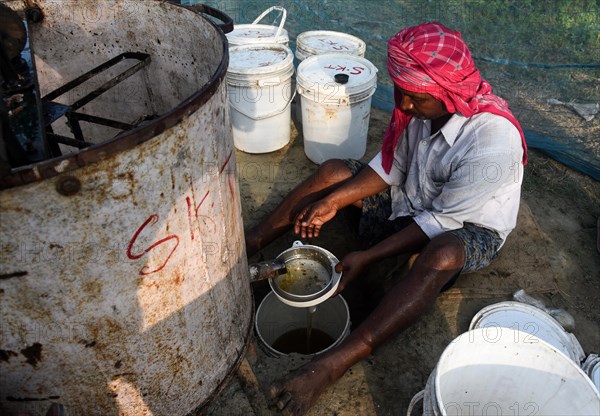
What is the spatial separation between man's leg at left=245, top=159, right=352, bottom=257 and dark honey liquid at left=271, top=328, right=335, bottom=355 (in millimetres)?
662

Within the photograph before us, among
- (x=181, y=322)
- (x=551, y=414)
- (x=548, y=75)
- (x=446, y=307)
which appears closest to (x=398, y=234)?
(x=446, y=307)

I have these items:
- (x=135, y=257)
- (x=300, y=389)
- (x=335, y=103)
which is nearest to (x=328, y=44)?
(x=335, y=103)

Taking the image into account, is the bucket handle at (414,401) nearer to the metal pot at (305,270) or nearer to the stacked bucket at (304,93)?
the metal pot at (305,270)

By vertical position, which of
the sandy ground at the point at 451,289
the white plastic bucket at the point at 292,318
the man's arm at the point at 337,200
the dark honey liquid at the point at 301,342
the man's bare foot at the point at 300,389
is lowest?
the dark honey liquid at the point at 301,342

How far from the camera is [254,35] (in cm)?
344

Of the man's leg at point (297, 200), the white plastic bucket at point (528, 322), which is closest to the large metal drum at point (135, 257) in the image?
the man's leg at point (297, 200)

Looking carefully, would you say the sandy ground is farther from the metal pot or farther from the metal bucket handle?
the metal bucket handle

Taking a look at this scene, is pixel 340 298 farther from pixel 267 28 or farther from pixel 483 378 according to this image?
pixel 267 28

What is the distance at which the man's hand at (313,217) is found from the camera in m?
2.35

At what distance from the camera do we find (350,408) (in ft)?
6.09

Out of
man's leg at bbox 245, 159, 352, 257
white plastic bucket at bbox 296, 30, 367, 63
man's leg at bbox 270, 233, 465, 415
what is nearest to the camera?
man's leg at bbox 270, 233, 465, 415

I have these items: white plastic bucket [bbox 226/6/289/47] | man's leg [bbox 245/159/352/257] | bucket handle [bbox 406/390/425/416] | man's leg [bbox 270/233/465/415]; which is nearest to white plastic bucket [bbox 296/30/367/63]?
white plastic bucket [bbox 226/6/289/47]

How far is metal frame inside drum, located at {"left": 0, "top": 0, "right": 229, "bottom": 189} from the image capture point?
33.9 inches

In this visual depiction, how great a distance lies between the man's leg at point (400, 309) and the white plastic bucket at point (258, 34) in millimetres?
2072
